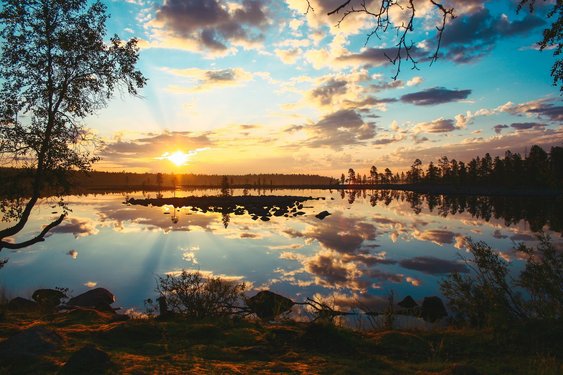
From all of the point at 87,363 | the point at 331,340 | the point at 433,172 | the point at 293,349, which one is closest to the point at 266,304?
the point at 331,340

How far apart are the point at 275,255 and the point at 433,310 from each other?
14.9 m

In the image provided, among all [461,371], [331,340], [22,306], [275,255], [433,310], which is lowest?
[275,255]

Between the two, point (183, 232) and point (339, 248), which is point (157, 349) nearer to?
point (339, 248)

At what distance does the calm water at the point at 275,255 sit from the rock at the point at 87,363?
5801 mm

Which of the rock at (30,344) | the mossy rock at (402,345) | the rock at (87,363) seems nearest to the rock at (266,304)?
the mossy rock at (402,345)

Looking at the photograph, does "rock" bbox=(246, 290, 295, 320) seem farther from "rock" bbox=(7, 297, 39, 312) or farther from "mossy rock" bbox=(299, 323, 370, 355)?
"rock" bbox=(7, 297, 39, 312)

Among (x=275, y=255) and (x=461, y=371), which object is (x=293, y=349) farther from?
(x=275, y=255)

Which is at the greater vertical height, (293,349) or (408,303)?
(293,349)

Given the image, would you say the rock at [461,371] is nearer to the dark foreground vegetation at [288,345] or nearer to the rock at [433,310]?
the dark foreground vegetation at [288,345]

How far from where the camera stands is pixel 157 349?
8.09 metres

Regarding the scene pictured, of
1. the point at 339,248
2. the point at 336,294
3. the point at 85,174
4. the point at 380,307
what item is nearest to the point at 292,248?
the point at 339,248

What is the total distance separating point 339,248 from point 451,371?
2581 centimetres

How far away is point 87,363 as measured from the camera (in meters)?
6.25

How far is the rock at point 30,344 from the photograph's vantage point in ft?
21.8
